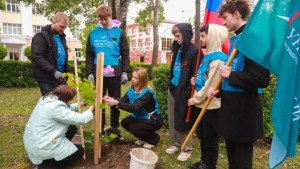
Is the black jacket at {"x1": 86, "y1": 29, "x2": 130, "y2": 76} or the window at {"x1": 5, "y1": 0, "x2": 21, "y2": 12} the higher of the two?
the window at {"x1": 5, "y1": 0, "x2": 21, "y2": 12}

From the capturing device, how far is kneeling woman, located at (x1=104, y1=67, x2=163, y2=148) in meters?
3.60

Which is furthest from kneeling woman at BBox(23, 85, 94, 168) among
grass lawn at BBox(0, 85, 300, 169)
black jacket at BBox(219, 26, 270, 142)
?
black jacket at BBox(219, 26, 270, 142)

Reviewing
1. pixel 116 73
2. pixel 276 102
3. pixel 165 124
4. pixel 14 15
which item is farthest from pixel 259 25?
pixel 14 15

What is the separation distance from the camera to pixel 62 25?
3.63 meters

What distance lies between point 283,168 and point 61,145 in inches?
132

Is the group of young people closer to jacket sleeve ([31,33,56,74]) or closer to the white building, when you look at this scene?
jacket sleeve ([31,33,56,74])

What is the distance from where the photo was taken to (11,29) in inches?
1315

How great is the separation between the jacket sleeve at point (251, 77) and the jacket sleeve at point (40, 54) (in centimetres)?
279

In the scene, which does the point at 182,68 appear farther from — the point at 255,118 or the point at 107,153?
the point at 107,153

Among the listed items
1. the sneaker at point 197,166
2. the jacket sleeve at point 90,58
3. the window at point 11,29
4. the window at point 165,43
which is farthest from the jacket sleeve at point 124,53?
the window at point 165,43

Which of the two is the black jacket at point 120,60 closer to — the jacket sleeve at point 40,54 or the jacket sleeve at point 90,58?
the jacket sleeve at point 90,58

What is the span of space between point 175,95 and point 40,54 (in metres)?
2.21

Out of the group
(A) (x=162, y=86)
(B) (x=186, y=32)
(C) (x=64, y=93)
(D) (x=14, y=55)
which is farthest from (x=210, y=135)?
(D) (x=14, y=55)

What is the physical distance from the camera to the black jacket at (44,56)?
357cm
